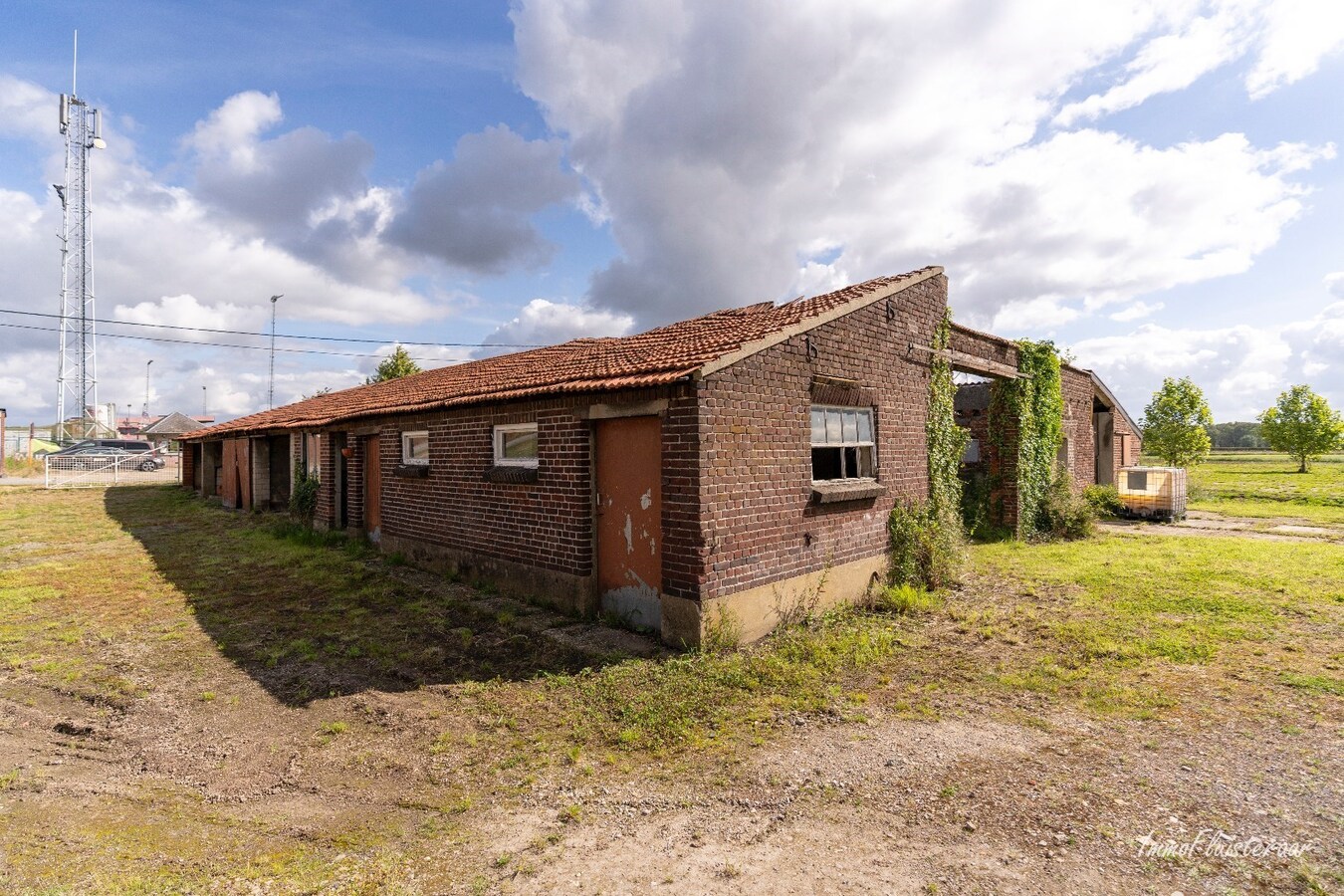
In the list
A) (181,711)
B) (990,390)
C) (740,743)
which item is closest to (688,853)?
(740,743)

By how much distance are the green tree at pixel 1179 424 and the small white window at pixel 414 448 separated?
3239cm

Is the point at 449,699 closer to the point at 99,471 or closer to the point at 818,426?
the point at 818,426

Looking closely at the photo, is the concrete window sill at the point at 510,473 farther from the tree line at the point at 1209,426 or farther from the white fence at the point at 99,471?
the tree line at the point at 1209,426

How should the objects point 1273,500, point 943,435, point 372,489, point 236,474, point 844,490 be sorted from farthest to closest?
point 1273,500
point 236,474
point 372,489
point 943,435
point 844,490

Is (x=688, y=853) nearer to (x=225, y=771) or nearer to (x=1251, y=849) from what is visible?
(x=1251, y=849)

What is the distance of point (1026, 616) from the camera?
303 inches

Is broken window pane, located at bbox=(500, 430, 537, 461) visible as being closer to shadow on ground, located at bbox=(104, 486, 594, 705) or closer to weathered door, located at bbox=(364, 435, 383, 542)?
shadow on ground, located at bbox=(104, 486, 594, 705)

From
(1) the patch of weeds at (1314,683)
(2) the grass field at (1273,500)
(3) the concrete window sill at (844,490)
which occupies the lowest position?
(1) the patch of weeds at (1314,683)

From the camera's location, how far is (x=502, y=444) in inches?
360

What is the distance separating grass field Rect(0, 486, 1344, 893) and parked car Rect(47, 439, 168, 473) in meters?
31.8

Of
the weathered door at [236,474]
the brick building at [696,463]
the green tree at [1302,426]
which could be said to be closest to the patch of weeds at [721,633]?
the brick building at [696,463]

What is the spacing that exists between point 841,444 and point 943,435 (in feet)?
9.40

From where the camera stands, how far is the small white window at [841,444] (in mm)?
7906

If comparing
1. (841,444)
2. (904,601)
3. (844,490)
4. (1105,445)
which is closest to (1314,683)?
(904,601)
